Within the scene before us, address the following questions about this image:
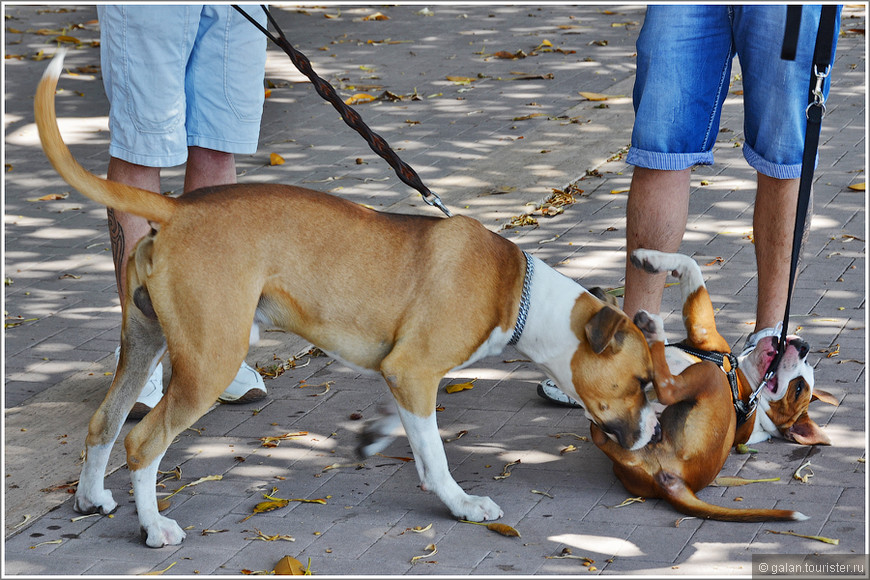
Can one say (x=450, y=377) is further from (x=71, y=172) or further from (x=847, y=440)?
(x=71, y=172)

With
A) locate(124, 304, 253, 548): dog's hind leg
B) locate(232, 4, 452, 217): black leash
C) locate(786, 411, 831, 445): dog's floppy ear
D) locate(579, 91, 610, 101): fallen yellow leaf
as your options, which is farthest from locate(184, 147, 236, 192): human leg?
locate(579, 91, 610, 101): fallen yellow leaf

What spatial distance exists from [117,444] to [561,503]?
6.49 feet

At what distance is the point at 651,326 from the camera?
4094 millimetres

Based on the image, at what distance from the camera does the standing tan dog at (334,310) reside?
3469 mm

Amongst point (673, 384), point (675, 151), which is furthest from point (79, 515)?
point (675, 151)

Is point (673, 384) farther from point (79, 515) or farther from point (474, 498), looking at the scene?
point (79, 515)

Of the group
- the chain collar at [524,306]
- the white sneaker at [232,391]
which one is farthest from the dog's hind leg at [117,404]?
the chain collar at [524,306]

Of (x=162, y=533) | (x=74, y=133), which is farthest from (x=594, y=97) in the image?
(x=162, y=533)

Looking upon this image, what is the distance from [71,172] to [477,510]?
187 cm

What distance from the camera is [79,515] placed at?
3916mm

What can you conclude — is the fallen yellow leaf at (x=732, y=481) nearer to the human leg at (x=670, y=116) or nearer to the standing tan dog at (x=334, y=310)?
the standing tan dog at (x=334, y=310)

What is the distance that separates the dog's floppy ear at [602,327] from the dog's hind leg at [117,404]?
1.60 m

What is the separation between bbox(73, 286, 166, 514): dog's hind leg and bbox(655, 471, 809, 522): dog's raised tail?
1977mm

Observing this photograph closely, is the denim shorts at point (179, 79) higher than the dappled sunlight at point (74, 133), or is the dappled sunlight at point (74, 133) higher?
the denim shorts at point (179, 79)
